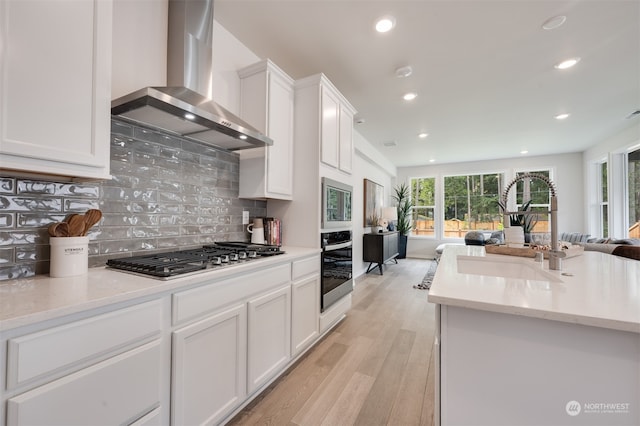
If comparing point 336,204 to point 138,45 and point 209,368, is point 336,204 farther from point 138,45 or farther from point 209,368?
point 138,45

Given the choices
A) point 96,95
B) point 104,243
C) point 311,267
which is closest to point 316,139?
point 311,267

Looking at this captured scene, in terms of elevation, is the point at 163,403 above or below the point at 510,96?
below

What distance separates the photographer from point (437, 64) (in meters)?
2.59

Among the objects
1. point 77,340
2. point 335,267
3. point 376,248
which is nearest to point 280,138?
point 335,267

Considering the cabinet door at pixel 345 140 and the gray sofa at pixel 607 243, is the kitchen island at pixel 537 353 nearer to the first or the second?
the gray sofa at pixel 607 243

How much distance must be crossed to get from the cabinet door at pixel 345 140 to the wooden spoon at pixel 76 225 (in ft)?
6.96

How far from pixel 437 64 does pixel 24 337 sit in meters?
3.30

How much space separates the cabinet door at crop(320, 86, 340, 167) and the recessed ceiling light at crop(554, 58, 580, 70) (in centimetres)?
221

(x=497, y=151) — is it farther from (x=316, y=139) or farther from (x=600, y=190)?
(x=316, y=139)

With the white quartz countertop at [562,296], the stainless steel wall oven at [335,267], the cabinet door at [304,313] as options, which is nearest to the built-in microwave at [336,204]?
the stainless steel wall oven at [335,267]

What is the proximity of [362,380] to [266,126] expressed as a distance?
6.90 ft

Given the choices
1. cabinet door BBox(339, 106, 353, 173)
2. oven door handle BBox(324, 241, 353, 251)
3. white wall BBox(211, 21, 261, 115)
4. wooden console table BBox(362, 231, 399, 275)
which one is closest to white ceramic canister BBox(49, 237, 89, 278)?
white wall BBox(211, 21, 261, 115)

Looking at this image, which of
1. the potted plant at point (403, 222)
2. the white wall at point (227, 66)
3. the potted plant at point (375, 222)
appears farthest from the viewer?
the potted plant at point (403, 222)

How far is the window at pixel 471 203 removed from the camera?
6868 mm
